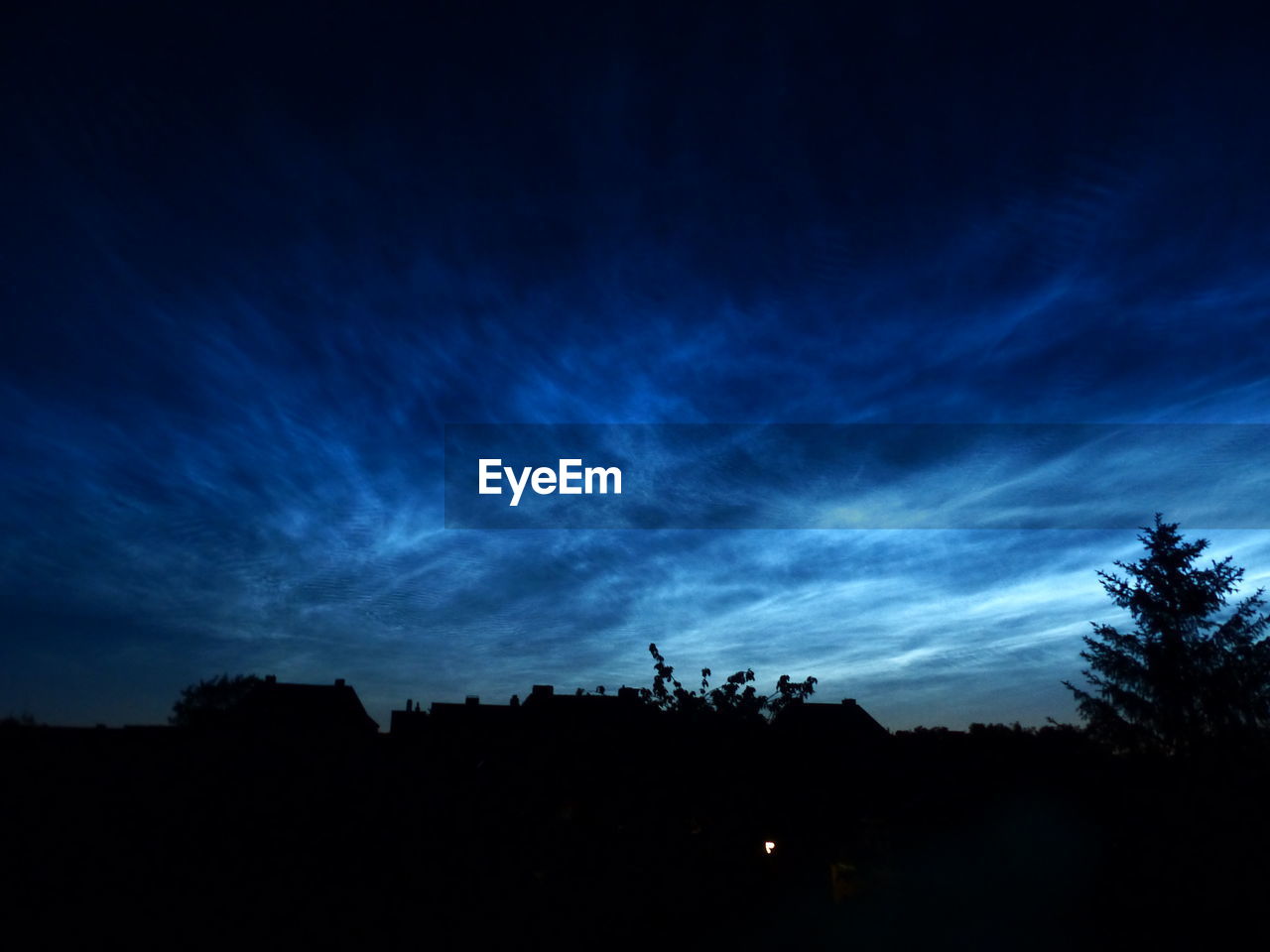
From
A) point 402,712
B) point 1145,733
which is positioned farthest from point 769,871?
point 402,712

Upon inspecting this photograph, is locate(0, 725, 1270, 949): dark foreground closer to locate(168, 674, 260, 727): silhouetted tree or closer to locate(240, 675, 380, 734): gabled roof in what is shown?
locate(240, 675, 380, 734): gabled roof

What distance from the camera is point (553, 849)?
56.3 feet

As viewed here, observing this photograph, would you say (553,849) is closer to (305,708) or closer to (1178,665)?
(1178,665)

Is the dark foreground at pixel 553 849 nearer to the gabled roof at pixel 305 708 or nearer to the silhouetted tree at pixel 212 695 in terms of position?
the gabled roof at pixel 305 708

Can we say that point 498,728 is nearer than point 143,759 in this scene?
No

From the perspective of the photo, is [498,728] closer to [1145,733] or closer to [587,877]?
[587,877]

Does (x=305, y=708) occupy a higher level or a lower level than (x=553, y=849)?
higher

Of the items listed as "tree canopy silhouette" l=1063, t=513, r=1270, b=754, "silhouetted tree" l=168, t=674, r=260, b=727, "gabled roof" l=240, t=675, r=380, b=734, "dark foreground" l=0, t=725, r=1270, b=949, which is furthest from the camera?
"silhouetted tree" l=168, t=674, r=260, b=727

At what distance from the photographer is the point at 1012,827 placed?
22953 millimetres

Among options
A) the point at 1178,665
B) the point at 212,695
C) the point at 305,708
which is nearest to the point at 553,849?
the point at 1178,665

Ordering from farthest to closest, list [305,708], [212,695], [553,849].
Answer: [212,695]
[305,708]
[553,849]

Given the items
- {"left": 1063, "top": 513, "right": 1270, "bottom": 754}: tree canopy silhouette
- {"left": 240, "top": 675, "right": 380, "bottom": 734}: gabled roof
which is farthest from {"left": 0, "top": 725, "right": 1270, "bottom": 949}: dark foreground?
{"left": 240, "top": 675, "right": 380, "bottom": 734}: gabled roof

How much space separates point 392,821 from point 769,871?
10.2m

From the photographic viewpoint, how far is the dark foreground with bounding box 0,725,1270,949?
46.6 feet
